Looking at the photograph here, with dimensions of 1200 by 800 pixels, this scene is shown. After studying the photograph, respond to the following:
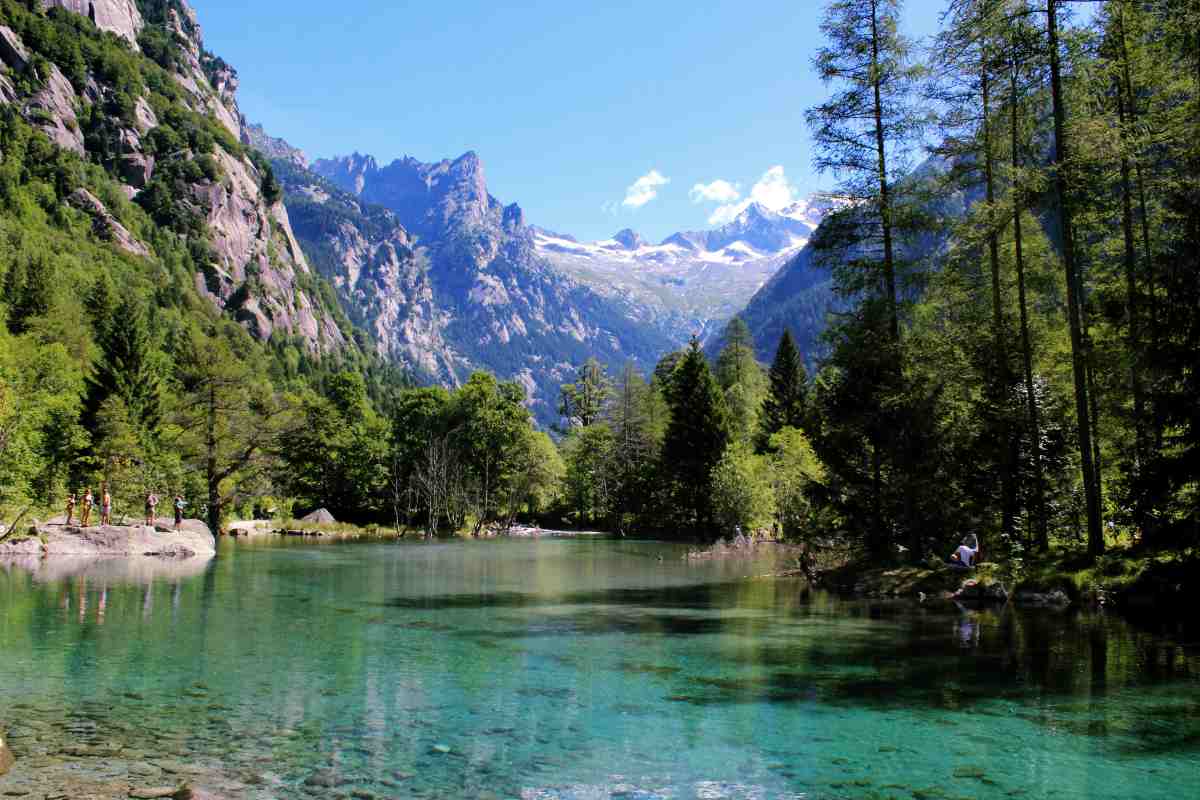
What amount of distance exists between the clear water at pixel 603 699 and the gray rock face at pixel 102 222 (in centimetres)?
12619

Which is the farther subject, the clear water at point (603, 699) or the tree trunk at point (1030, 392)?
the tree trunk at point (1030, 392)

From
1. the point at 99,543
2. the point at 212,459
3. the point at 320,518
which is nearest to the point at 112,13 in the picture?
the point at 320,518

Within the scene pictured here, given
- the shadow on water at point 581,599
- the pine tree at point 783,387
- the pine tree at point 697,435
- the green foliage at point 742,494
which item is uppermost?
the pine tree at point 783,387

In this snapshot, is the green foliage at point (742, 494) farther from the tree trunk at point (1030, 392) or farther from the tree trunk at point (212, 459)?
the tree trunk at point (212, 459)

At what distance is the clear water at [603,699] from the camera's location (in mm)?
8289

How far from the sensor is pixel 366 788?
7.86 metres

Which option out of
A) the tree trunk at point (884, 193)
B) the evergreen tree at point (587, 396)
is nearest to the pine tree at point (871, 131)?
the tree trunk at point (884, 193)

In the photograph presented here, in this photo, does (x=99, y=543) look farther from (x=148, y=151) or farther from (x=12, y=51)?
(x=148, y=151)

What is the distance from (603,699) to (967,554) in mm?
14912

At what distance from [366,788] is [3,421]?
37.1 metres

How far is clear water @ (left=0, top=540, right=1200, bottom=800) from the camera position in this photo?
829 centimetres

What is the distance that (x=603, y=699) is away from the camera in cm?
1159

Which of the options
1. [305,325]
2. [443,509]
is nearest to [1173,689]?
[443,509]

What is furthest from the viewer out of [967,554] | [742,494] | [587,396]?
[587,396]
